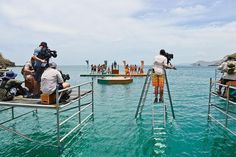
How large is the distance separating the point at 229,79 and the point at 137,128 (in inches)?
168

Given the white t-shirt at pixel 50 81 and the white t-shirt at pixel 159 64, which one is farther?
the white t-shirt at pixel 159 64

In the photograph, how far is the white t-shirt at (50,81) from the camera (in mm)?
6355

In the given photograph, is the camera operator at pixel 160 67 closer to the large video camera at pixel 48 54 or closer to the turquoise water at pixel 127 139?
the turquoise water at pixel 127 139

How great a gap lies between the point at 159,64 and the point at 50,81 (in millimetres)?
4359

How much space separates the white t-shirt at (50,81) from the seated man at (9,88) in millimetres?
1313

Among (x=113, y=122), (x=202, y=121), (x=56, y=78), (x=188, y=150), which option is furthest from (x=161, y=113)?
(x=56, y=78)

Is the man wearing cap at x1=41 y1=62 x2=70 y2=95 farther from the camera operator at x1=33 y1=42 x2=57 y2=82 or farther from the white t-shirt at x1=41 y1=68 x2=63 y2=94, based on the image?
the camera operator at x1=33 y1=42 x2=57 y2=82

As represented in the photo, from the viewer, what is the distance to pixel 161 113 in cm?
1182

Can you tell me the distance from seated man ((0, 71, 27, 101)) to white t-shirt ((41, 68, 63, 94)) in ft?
4.31

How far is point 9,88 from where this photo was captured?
711 centimetres

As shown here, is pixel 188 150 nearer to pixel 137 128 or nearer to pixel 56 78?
pixel 137 128

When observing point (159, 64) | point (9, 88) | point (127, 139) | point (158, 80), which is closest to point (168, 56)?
point (159, 64)

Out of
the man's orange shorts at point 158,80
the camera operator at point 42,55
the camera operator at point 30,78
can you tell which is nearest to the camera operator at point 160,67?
the man's orange shorts at point 158,80

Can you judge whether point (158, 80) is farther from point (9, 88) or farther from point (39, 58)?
point (9, 88)
